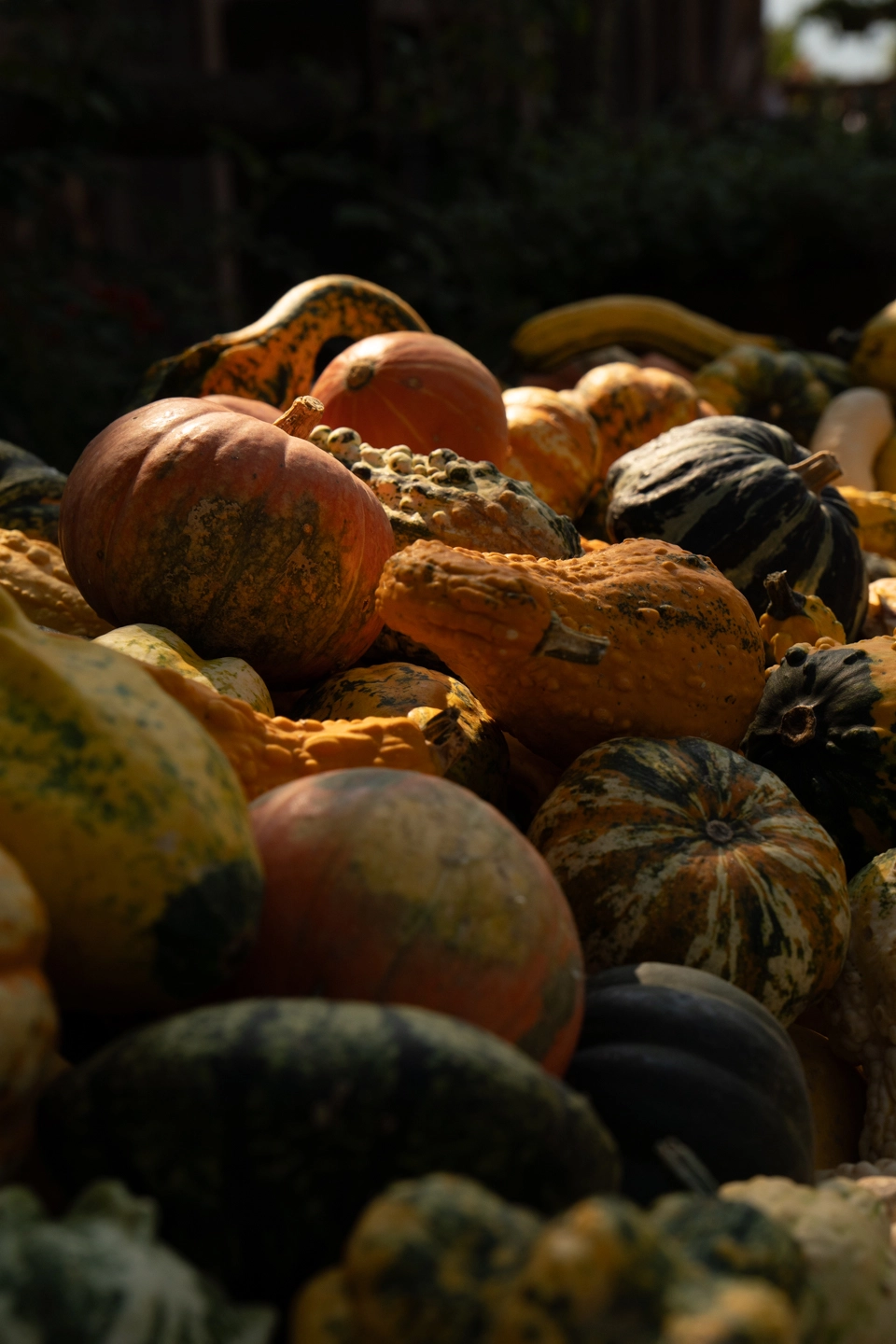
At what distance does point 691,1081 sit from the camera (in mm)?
1238

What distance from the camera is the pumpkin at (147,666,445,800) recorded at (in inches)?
58.4

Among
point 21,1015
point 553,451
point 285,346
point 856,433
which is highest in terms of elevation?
point 285,346

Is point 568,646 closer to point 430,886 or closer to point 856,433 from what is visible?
point 430,886

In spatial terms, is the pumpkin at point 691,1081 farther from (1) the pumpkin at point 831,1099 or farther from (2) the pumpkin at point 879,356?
(2) the pumpkin at point 879,356

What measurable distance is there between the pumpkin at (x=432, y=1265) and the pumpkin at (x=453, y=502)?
139 centimetres

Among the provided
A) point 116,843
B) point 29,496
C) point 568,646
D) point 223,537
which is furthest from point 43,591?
point 116,843

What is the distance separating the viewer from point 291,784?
132 cm

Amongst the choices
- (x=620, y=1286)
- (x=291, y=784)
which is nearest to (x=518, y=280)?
(x=291, y=784)

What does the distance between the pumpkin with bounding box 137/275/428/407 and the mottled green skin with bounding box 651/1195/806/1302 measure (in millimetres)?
2224

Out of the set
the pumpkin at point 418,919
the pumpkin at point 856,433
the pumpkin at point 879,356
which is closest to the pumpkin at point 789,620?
the pumpkin at point 418,919

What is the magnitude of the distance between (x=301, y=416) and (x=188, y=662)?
2.20 feet

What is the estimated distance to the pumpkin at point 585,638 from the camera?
172cm

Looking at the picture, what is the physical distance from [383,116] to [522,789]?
6.73 m

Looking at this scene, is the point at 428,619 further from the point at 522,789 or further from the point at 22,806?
the point at 22,806
